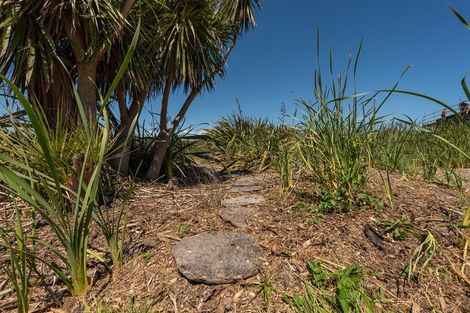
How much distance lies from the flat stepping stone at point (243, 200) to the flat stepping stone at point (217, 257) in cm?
56

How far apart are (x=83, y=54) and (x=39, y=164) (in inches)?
56.1

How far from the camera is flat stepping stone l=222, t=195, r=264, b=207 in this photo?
2.43m

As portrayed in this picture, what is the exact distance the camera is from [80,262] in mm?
1429

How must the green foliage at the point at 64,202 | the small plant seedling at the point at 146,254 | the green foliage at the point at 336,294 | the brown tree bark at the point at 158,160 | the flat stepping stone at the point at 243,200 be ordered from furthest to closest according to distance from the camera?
1. the brown tree bark at the point at 158,160
2. the flat stepping stone at the point at 243,200
3. the small plant seedling at the point at 146,254
4. the green foliage at the point at 336,294
5. the green foliage at the point at 64,202

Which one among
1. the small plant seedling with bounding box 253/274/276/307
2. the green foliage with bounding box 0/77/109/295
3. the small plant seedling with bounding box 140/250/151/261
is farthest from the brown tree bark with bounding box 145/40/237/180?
the small plant seedling with bounding box 253/274/276/307

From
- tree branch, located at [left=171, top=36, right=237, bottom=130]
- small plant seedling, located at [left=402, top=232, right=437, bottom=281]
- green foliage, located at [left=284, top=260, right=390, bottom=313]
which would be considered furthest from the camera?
tree branch, located at [left=171, top=36, right=237, bottom=130]

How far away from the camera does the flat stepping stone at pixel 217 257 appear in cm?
155

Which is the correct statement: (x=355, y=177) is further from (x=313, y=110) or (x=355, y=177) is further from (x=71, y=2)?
(x=71, y=2)

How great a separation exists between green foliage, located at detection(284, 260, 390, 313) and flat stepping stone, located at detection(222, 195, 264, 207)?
0.93 m

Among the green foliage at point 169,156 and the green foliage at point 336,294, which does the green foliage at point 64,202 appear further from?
the green foliage at point 169,156

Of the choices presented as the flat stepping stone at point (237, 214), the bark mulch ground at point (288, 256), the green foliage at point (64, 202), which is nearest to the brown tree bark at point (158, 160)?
the bark mulch ground at point (288, 256)

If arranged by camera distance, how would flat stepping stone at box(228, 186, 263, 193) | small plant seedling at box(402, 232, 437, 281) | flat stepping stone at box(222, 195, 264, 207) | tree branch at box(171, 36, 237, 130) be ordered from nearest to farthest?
1. small plant seedling at box(402, 232, 437, 281)
2. flat stepping stone at box(222, 195, 264, 207)
3. flat stepping stone at box(228, 186, 263, 193)
4. tree branch at box(171, 36, 237, 130)

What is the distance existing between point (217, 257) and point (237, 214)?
0.58 meters

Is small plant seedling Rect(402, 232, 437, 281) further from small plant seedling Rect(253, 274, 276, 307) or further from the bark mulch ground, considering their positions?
small plant seedling Rect(253, 274, 276, 307)
